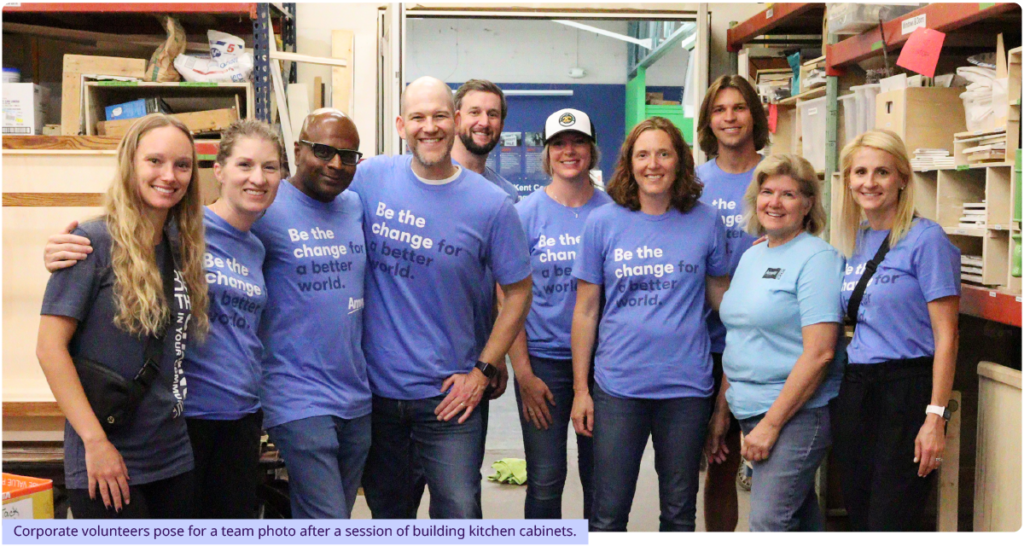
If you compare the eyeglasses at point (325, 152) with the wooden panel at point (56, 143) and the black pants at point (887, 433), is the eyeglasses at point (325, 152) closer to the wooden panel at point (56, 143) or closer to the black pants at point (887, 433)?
the black pants at point (887, 433)

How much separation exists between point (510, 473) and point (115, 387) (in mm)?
2797

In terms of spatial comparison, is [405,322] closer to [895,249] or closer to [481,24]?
[895,249]

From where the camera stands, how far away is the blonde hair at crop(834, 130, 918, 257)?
86.4 inches

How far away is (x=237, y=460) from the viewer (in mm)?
1967

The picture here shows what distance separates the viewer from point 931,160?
2.65 meters

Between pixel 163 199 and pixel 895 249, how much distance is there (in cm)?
178

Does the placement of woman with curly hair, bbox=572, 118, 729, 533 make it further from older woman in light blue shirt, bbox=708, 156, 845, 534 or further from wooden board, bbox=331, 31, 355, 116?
wooden board, bbox=331, 31, 355, 116

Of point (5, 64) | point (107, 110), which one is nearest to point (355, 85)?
point (107, 110)

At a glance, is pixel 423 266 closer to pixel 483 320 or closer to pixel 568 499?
pixel 483 320

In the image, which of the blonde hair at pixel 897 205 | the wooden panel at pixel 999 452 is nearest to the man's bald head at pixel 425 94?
the blonde hair at pixel 897 205

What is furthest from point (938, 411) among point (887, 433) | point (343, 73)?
point (343, 73)

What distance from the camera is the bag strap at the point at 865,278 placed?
221cm

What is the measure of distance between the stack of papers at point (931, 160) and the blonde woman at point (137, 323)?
2.11m

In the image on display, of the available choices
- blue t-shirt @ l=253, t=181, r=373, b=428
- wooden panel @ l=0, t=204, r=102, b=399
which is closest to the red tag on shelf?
blue t-shirt @ l=253, t=181, r=373, b=428
